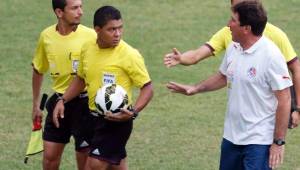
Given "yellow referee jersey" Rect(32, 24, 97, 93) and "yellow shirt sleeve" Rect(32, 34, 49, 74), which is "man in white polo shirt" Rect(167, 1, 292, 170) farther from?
"yellow shirt sleeve" Rect(32, 34, 49, 74)

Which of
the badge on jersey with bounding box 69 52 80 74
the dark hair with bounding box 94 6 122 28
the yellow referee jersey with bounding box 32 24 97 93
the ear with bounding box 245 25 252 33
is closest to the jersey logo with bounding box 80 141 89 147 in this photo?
the yellow referee jersey with bounding box 32 24 97 93

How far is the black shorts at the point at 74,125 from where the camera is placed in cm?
855

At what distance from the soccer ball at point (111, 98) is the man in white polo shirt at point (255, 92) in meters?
1.02

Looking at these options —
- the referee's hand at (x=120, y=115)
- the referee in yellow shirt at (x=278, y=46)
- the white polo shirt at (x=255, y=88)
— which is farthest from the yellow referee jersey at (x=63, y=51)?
the white polo shirt at (x=255, y=88)

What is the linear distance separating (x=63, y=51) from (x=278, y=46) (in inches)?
82.7

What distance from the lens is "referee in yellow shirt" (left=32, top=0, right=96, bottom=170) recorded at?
28.3 feet

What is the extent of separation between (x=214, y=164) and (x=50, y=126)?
2096 millimetres

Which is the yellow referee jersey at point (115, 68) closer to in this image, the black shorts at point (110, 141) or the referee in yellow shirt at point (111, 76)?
the referee in yellow shirt at point (111, 76)

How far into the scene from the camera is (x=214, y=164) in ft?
32.5

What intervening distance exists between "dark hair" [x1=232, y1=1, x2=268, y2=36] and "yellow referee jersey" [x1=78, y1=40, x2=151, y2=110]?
1.27 m

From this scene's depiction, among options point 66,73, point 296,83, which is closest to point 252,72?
point 296,83

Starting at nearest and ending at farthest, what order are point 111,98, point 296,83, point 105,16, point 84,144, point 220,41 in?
point 111,98 < point 105,16 < point 296,83 < point 220,41 < point 84,144

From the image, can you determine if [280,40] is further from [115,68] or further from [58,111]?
[58,111]

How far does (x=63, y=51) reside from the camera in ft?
28.5
